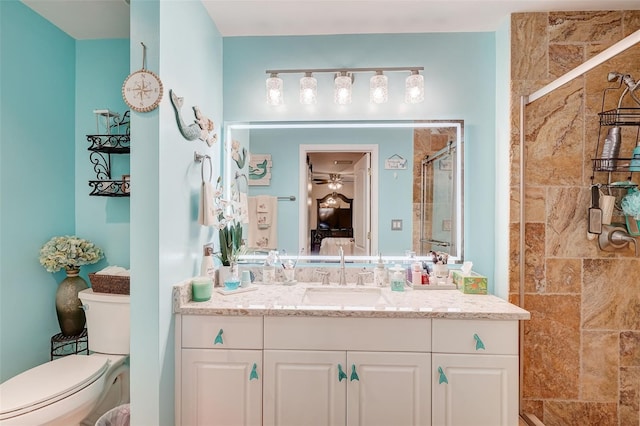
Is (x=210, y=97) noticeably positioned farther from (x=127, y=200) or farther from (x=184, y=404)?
(x=184, y=404)

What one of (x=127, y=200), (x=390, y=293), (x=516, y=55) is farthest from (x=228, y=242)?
(x=516, y=55)

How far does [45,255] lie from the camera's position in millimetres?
1789

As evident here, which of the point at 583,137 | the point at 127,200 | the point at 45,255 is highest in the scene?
the point at 583,137

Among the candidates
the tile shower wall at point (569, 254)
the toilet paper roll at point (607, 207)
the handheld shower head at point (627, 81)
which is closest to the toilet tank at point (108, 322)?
the tile shower wall at point (569, 254)

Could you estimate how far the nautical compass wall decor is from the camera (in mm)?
1307

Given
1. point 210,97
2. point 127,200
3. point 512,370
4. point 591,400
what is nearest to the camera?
point 512,370

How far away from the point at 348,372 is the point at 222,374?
1.90 feet

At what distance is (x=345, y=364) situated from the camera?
142cm

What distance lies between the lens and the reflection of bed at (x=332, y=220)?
199 centimetres

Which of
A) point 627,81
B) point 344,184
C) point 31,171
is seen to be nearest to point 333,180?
point 344,184

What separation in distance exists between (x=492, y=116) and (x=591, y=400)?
5.57ft

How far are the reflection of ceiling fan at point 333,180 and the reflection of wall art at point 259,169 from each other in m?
0.31

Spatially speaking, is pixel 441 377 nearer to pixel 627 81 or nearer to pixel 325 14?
pixel 627 81

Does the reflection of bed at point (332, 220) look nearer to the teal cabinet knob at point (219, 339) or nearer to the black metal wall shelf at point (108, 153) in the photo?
the teal cabinet knob at point (219, 339)
